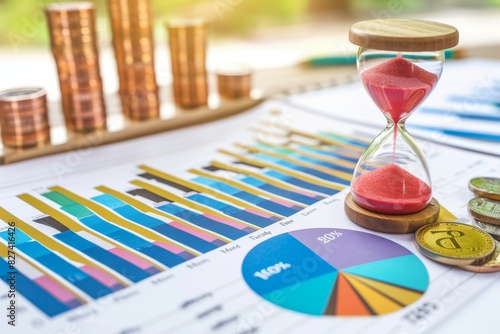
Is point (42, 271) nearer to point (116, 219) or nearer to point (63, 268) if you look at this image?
point (63, 268)

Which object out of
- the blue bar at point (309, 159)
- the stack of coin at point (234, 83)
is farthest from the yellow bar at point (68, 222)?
the stack of coin at point (234, 83)

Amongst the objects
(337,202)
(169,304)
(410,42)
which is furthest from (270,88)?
(169,304)

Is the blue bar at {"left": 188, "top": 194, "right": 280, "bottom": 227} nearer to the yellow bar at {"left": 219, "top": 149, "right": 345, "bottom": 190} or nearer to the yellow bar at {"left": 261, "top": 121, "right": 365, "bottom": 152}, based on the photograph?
the yellow bar at {"left": 219, "top": 149, "right": 345, "bottom": 190}

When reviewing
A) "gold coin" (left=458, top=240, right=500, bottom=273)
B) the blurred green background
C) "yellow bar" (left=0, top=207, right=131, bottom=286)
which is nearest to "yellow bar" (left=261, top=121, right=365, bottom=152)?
"gold coin" (left=458, top=240, right=500, bottom=273)

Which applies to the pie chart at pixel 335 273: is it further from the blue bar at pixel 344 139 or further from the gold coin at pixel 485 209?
the blue bar at pixel 344 139

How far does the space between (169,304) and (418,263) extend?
0.79ft

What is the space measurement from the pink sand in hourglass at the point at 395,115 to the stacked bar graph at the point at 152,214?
0.26ft

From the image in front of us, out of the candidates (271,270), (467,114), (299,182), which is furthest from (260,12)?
(271,270)

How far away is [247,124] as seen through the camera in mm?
934

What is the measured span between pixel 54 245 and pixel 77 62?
1.12 feet

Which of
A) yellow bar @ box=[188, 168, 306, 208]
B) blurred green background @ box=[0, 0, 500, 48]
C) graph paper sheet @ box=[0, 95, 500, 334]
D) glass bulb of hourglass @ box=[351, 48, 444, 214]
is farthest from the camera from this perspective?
blurred green background @ box=[0, 0, 500, 48]

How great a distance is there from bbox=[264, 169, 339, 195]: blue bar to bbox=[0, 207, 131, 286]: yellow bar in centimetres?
29

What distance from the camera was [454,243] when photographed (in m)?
0.55

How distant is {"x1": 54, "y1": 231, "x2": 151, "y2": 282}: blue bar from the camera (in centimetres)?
51
